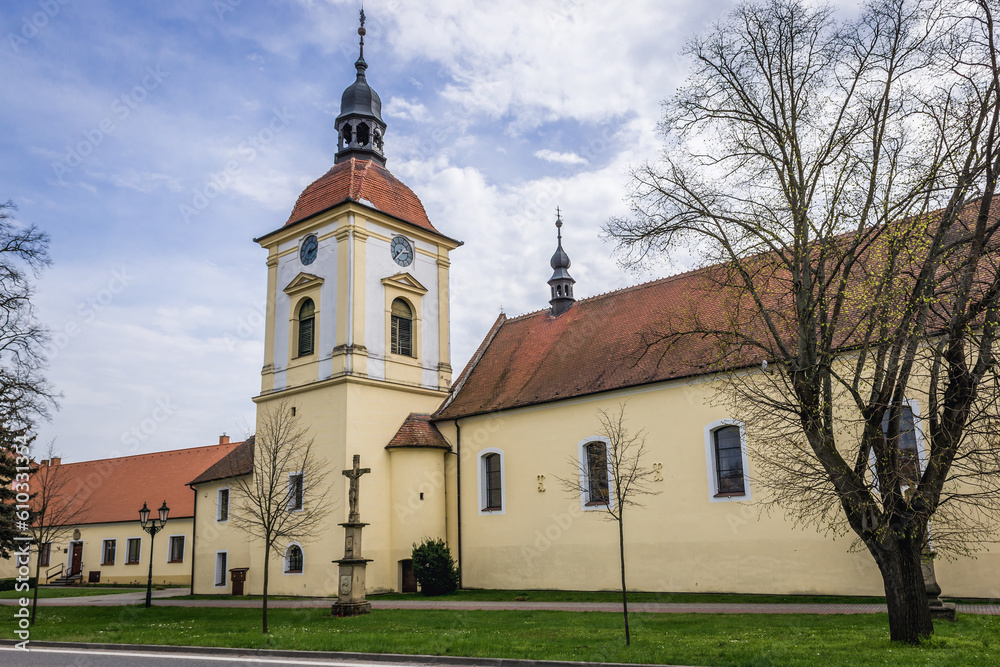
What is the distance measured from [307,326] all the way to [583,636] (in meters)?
17.7

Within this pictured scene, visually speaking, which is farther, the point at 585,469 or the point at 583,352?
the point at 583,352

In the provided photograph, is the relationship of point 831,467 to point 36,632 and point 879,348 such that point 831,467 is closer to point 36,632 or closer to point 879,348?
point 879,348

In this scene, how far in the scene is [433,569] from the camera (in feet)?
75.0

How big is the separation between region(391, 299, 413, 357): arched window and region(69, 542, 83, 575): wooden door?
26494 mm

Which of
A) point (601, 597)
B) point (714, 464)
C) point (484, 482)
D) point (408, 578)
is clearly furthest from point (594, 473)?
point (408, 578)

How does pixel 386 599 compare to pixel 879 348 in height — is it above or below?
below

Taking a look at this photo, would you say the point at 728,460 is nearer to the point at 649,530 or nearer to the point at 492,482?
the point at 649,530

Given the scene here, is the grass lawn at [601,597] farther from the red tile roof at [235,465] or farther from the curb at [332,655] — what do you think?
the curb at [332,655]

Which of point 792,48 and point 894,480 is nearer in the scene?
point 894,480

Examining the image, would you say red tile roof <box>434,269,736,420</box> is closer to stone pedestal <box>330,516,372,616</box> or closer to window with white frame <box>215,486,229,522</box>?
stone pedestal <box>330,516,372,616</box>

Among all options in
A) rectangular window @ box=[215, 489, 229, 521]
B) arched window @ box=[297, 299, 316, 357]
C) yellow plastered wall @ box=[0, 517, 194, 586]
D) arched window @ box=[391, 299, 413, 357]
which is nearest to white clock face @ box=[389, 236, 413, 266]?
arched window @ box=[391, 299, 413, 357]

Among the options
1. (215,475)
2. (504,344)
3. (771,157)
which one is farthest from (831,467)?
(215,475)

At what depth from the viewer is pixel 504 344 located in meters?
28.1

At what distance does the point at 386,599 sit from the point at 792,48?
17.4 m
